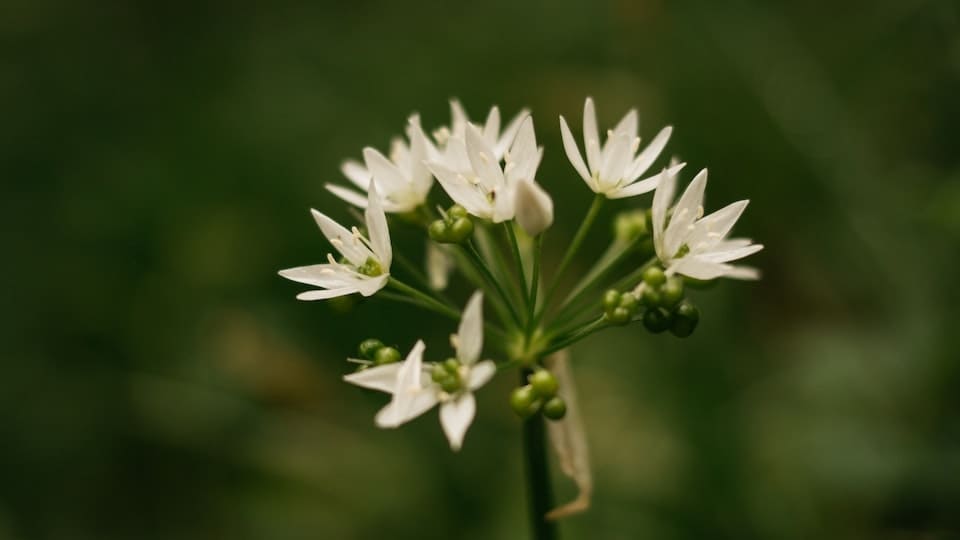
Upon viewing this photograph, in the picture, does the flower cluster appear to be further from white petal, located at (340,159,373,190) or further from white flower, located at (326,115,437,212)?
white petal, located at (340,159,373,190)

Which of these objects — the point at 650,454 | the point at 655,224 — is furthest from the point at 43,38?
the point at 655,224

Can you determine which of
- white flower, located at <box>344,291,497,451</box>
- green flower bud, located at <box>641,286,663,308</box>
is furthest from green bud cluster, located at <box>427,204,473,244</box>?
green flower bud, located at <box>641,286,663,308</box>

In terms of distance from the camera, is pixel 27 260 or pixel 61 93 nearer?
pixel 27 260

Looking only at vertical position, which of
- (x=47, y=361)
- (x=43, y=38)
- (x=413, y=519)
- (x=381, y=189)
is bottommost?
(x=413, y=519)

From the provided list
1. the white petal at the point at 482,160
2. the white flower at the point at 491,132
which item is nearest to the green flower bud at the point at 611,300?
the white petal at the point at 482,160

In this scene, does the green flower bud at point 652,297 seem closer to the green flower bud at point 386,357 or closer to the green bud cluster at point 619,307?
the green bud cluster at point 619,307

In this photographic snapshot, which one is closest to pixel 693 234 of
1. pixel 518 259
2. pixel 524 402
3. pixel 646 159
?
pixel 646 159

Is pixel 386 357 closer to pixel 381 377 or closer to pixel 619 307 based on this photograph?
pixel 381 377

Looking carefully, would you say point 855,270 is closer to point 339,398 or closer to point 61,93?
point 339,398
